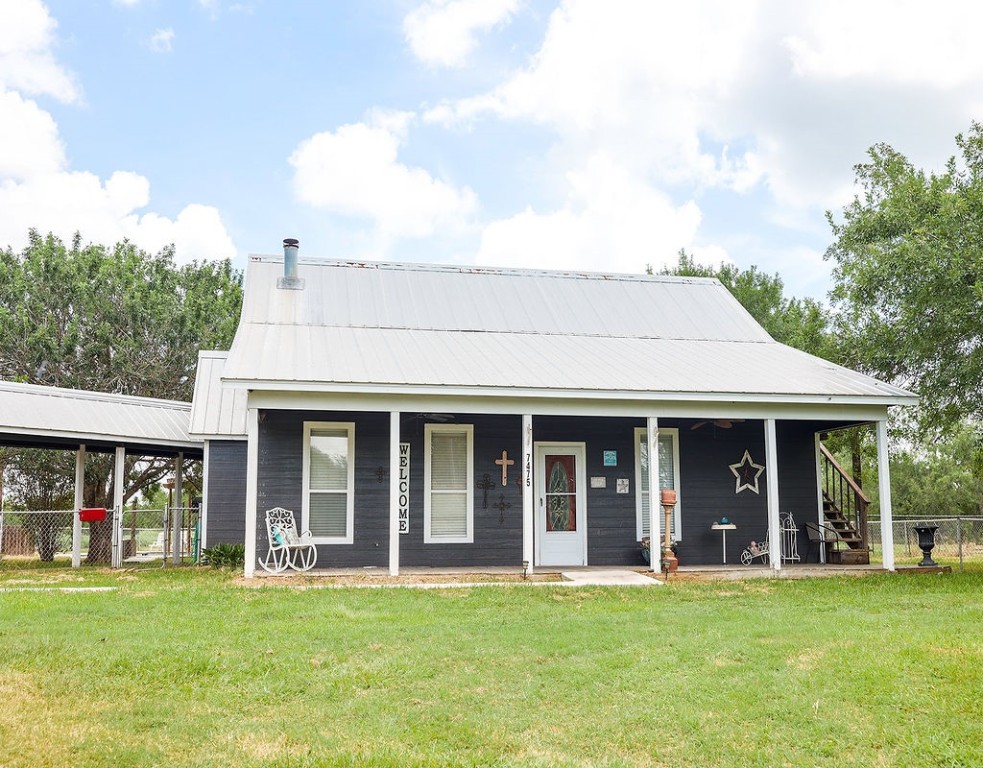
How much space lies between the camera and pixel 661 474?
15.1m

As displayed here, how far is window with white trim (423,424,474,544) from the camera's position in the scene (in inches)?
561

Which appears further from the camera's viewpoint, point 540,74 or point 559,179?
point 559,179

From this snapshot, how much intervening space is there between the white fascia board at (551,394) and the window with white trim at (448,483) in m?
1.79

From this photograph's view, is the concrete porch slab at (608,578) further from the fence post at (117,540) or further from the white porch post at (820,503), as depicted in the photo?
the fence post at (117,540)

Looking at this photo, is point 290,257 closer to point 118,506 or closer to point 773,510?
point 118,506

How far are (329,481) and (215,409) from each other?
389cm

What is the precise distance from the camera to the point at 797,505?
15492mm

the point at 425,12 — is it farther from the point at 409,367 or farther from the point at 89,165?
the point at 89,165

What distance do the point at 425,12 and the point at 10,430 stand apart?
10928mm

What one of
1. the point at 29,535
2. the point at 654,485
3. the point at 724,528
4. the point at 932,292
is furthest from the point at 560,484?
the point at 29,535

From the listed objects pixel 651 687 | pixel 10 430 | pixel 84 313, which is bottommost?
pixel 651 687

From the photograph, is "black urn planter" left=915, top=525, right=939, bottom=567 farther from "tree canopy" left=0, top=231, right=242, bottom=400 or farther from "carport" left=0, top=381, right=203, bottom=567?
"tree canopy" left=0, top=231, right=242, bottom=400

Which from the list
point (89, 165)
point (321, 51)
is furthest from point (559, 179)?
point (89, 165)

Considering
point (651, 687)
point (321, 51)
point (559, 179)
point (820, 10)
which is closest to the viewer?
point (651, 687)
